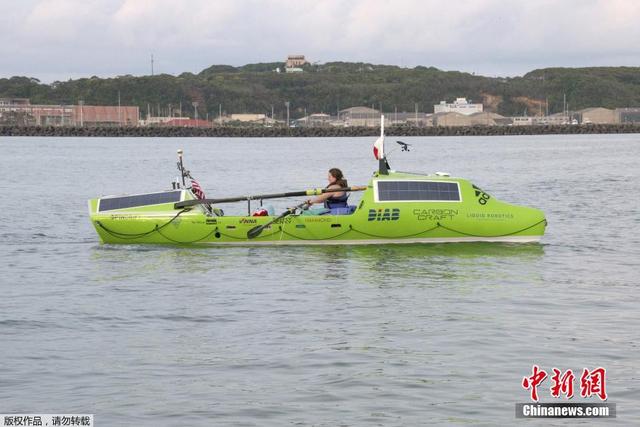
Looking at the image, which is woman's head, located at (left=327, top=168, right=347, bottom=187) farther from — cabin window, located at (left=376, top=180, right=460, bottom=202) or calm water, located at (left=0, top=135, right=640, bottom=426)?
calm water, located at (left=0, top=135, right=640, bottom=426)

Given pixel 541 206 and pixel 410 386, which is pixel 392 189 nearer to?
pixel 410 386

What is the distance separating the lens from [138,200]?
1101 inches

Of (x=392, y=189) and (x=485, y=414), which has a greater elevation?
(x=392, y=189)

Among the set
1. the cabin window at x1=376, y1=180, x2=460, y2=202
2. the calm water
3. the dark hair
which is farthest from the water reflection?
the dark hair

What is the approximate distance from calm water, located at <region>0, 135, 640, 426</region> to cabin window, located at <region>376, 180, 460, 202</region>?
1.23 m

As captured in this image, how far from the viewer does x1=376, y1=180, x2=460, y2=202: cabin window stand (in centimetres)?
2683

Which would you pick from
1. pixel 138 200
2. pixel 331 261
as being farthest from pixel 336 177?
pixel 138 200

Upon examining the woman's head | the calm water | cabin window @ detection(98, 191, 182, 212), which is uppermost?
the woman's head

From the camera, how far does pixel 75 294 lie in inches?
858

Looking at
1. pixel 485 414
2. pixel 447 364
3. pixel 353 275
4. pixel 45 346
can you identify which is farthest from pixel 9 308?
pixel 485 414

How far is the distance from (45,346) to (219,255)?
33.6ft

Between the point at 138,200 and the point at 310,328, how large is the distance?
11177mm

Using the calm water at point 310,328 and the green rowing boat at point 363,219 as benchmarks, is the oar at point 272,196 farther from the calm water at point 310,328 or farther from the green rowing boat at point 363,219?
the calm water at point 310,328

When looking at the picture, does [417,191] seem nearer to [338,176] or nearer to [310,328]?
[338,176]
